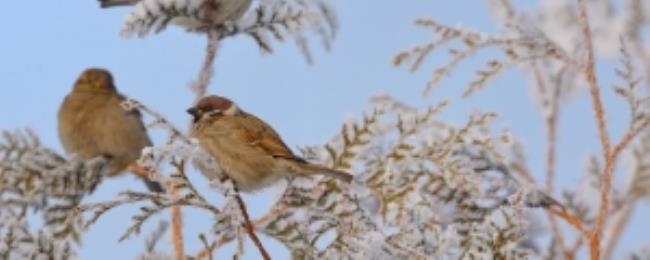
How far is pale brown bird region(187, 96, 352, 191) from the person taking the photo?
374 cm

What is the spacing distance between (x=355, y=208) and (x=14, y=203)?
4.90 feet

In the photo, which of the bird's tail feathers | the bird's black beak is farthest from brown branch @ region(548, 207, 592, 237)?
the bird's tail feathers

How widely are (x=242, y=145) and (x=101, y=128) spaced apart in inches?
88.5

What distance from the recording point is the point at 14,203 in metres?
→ 4.08

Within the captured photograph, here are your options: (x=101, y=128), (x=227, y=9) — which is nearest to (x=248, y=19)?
(x=227, y=9)

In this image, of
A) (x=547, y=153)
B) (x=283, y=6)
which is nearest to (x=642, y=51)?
(x=547, y=153)

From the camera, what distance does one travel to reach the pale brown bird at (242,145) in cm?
374

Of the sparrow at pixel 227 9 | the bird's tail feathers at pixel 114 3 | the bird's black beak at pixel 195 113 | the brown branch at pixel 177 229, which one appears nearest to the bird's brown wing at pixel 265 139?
the bird's black beak at pixel 195 113

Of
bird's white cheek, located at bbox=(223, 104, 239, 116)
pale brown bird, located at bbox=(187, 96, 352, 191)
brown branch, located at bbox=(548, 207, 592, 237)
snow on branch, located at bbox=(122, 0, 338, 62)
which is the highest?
snow on branch, located at bbox=(122, 0, 338, 62)

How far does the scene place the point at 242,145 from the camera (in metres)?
3.77

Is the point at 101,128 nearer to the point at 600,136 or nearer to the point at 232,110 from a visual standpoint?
the point at 232,110

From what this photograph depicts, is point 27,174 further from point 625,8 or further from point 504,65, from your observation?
point 625,8

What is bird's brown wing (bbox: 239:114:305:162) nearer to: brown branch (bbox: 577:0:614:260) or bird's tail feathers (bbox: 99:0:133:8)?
brown branch (bbox: 577:0:614:260)

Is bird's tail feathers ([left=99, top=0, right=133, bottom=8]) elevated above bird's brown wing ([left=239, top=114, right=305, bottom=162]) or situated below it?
above
